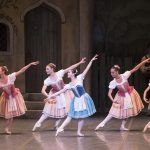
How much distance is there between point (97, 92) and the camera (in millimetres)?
19422

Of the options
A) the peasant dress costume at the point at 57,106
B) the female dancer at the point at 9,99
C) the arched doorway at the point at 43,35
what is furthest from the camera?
the arched doorway at the point at 43,35

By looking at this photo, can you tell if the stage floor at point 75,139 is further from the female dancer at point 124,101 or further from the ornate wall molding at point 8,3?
the ornate wall molding at point 8,3

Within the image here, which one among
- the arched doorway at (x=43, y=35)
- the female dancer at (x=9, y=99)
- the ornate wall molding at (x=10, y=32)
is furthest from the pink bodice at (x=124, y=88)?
the ornate wall molding at (x=10, y=32)

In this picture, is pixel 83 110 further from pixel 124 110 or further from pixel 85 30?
pixel 85 30

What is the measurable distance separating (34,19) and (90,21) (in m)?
1.80

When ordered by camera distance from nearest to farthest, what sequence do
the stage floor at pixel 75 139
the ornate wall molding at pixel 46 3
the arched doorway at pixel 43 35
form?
the stage floor at pixel 75 139 < the ornate wall molding at pixel 46 3 < the arched doorway at pixel 43 35

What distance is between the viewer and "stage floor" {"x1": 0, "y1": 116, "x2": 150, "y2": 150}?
12070mm

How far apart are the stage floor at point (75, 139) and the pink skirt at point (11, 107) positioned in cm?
47

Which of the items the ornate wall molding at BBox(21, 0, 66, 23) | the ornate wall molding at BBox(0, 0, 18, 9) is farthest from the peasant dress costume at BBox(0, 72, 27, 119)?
the ornate wall molding at BBox(0, 0, 18, 9)

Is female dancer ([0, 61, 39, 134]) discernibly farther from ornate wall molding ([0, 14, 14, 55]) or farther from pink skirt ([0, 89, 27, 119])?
ornate wall molding ([0, 14, 14, 55])

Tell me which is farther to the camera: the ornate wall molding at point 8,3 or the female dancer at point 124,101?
the ornate wall molding at point 8,3

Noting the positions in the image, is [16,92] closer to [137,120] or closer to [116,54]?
[137,120]

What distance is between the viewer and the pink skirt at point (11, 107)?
14.4m

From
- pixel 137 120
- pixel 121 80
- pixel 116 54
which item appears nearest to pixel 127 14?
pixel 116 54
